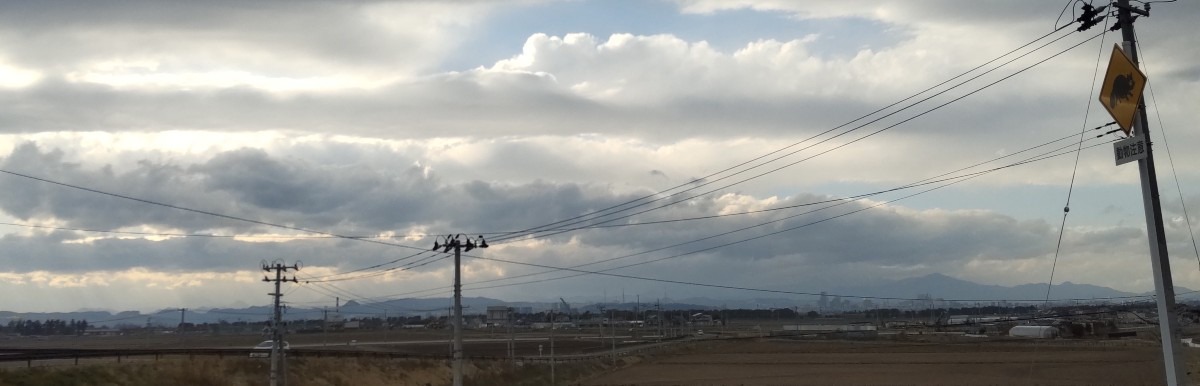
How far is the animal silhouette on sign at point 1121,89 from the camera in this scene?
20.0 meters

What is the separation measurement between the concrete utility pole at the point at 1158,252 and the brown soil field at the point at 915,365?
169 feet

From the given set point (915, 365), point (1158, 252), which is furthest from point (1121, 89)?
point (915, 365)

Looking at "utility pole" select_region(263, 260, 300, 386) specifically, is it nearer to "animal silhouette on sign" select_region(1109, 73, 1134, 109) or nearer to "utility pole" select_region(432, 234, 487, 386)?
"utility pole" select_region(432, 234, 487, 386)

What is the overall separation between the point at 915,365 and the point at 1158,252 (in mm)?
78570

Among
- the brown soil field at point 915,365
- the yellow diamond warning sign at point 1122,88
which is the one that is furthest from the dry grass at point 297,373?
the yellow diamond warning sign at point 1122,88

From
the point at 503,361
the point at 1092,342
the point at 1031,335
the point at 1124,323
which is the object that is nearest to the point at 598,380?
the point at 503,361

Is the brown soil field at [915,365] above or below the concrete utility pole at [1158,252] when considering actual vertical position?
below

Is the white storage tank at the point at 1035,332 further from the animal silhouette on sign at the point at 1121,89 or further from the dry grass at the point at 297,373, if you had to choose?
the animal silhouette on sign at the point at 1121,89

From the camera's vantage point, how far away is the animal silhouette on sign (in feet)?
65.7

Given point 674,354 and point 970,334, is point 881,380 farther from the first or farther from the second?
point 970,334

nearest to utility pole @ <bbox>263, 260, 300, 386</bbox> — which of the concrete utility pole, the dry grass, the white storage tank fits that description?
the dry grass

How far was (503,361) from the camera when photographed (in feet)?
329

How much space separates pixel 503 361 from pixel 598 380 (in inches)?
469

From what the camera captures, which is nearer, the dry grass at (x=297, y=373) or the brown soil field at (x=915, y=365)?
the dry grass at (x=297, y=373)
